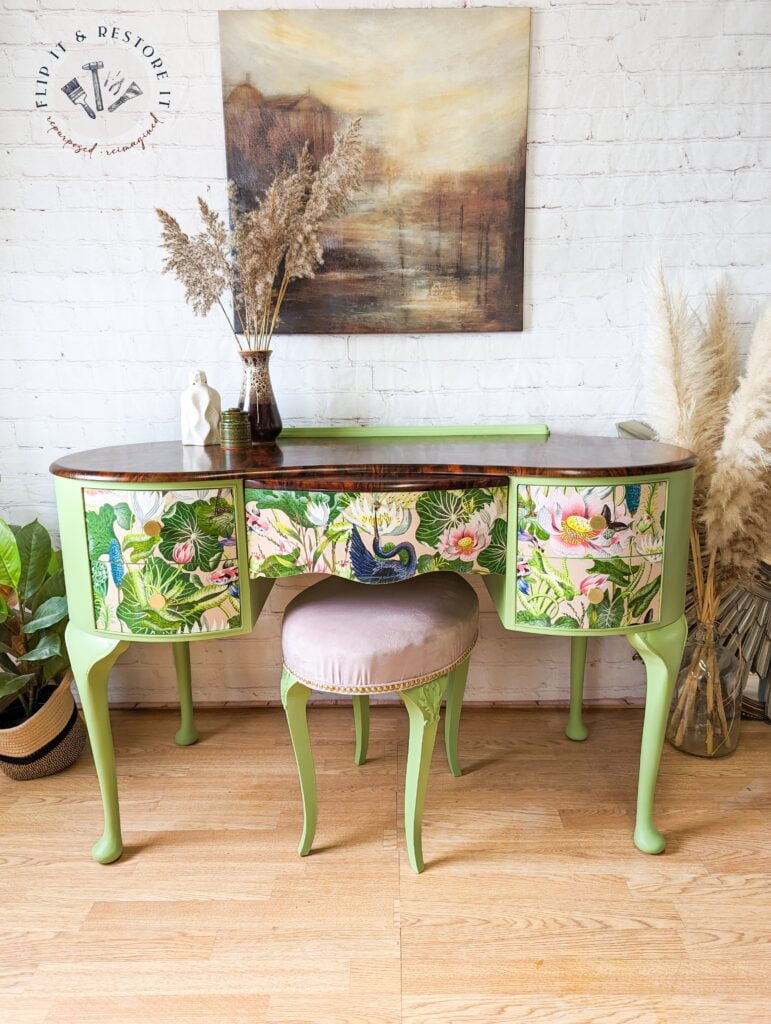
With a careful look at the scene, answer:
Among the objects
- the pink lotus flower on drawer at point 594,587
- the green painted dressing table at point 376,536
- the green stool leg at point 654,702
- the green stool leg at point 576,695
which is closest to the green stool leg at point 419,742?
the green painted dressing table at point 376,536

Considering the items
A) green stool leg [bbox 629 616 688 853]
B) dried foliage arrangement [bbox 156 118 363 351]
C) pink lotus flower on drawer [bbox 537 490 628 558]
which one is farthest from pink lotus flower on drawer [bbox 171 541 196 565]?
green stool leg [bbox 629 616 688 853]

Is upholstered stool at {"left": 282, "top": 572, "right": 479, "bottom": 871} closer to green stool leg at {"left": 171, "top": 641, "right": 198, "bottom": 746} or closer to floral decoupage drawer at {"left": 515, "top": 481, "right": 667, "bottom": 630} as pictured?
floral decoupage drawer at {"left": 515, "top": 481, "right": 667, "bottom": 630}

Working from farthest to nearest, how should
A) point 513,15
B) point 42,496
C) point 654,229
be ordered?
point 42,496 < point 654,229 < point 513,15

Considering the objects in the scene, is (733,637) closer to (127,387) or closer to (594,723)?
(594,723)

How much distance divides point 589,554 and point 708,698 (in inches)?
32.0

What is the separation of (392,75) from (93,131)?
2.69ft

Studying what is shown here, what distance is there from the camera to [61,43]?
6.27 ft

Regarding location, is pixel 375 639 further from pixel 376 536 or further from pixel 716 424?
pixel 716 424

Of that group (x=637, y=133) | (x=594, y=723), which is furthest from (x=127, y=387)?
(x=594, y=723)

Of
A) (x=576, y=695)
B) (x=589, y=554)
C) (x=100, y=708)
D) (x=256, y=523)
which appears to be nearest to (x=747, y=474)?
(x=589, y=554)

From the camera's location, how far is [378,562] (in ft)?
5.02

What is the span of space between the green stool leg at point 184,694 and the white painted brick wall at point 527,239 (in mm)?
575

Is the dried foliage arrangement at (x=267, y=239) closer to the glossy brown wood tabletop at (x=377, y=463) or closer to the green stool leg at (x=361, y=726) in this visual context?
the glossy brown wood tabletop at (x=377, y=463)

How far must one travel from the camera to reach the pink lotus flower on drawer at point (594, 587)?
4.96 feet
